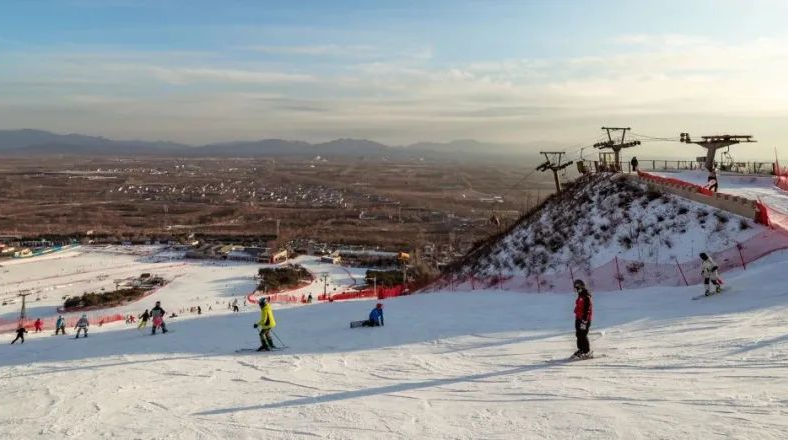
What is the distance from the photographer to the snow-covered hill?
1897cm

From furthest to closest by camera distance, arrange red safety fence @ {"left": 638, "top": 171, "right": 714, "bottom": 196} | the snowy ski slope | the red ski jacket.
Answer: the snowy ski slope < red safety fence @ {"left": 638, "top": 171, "right": 714, "bottom": 196} < the red ski jacket

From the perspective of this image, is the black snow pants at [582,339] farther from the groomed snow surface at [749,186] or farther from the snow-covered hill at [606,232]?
the groomed snow surface at [749,186]

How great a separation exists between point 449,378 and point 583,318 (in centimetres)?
231

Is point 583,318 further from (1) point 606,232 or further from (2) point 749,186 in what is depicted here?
(2) point 749,186

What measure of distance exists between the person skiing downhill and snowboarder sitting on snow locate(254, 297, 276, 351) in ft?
19.5

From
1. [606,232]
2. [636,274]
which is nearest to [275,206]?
[606,232]

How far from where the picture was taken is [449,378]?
9484 millimetres

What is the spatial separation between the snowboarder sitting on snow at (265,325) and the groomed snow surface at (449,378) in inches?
19.0

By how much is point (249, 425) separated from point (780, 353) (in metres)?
7.46

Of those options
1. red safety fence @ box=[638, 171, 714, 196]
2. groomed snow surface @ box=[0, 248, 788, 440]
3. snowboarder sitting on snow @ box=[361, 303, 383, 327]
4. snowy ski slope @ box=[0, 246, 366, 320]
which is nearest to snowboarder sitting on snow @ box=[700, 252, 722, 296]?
groomed snow surface @ box=[0, 248, 788, 440]

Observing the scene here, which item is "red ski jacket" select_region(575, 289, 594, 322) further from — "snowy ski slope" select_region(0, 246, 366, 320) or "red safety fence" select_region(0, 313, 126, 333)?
"snowy ski slope" select_region(0, 246, 366, 320)

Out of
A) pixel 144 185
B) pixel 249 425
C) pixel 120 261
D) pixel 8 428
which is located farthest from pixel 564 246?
pixel 144 185

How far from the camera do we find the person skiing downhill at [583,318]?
31.9 ft

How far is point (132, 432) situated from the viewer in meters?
7.69
